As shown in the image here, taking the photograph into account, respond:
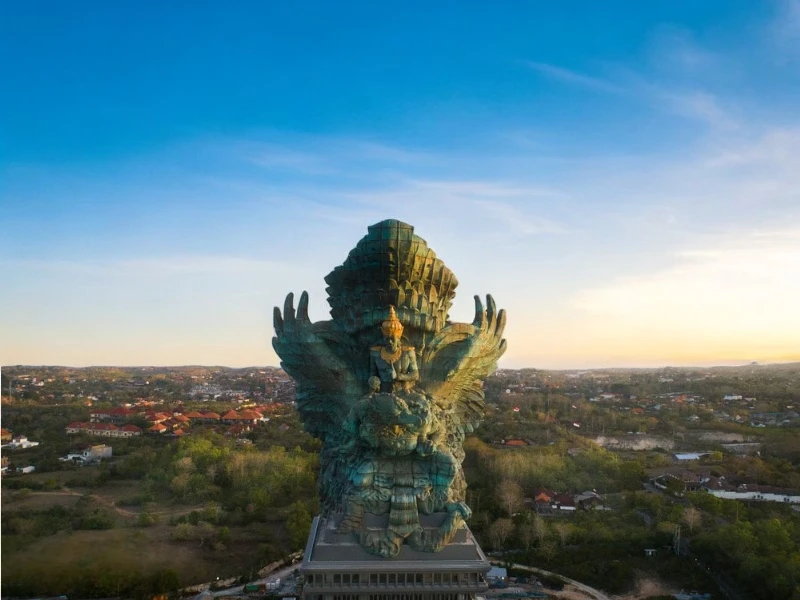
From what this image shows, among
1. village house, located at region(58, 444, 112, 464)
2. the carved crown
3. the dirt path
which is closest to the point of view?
the carved crown

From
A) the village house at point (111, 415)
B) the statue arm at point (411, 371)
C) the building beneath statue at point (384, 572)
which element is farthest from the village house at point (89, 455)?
the statue arm at point (411, 371)

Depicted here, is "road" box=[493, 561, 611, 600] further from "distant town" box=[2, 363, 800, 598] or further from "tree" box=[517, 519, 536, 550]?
"tree" box=[517, 519, 536, 550]

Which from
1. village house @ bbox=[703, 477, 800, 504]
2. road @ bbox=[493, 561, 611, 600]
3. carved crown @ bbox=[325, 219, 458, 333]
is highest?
carved crown @ bbox=[325, 219, 458, 333]

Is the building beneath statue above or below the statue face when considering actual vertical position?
below

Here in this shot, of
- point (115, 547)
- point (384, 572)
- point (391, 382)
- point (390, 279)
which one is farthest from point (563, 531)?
point (115, 547)

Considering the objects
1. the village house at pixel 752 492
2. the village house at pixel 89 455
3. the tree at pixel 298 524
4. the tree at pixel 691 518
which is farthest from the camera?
the village house at pixel 89 455

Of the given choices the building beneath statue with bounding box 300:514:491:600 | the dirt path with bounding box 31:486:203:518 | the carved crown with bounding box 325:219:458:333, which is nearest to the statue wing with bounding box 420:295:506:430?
the carved crown with bounding box 325:219:458:333

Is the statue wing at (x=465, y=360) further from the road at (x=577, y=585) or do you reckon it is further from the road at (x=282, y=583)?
the road at (x=282, y=583)
